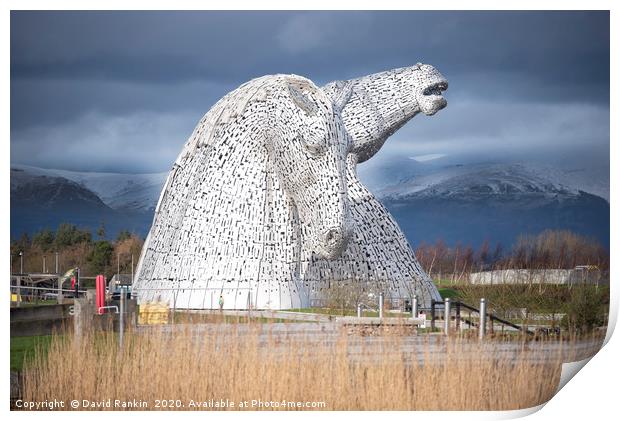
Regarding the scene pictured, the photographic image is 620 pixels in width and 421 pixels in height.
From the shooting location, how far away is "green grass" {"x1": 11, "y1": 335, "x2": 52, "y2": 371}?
9664 mm

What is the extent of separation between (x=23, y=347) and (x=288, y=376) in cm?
353

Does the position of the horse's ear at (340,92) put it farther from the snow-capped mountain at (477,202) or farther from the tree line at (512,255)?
the snow-capped mountain at (477,202)

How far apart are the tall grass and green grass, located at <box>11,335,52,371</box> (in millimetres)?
710

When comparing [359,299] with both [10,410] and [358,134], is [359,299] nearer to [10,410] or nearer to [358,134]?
[358,134]

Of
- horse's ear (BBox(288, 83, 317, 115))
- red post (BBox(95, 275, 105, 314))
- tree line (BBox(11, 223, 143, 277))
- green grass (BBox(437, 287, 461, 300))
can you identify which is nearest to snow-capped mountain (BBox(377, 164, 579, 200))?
green grass (BBox(437, 287, 461, 300))

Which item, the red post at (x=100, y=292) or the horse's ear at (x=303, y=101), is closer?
Result: the red post at (x=100, y=292)

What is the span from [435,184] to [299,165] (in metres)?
36.5

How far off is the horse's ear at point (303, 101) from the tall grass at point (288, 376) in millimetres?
4632

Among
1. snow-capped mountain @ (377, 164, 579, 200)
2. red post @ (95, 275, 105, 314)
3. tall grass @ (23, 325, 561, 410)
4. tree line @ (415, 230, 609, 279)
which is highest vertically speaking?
snow-capped mountain @ (377, 164, 579, 200)

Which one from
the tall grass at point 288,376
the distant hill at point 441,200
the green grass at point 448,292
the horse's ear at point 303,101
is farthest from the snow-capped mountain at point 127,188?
the tall grass at point 288,376

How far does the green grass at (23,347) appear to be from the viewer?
9664mm

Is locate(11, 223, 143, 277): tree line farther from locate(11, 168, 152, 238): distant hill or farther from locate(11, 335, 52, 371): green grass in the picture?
locate(11, 335, 52, 371): green grass

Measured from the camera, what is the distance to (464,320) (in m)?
13.2

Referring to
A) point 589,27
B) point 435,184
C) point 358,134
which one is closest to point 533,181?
point 435,184
